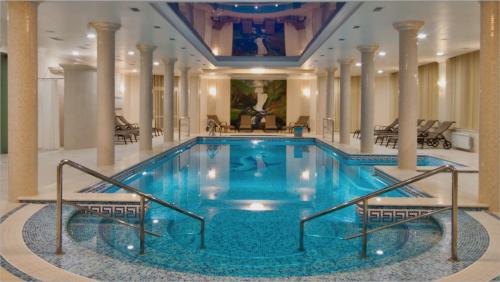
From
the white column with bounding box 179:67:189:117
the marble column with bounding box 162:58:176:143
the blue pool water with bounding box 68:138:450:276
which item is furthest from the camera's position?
the white column with bounding box 179:67:189:117

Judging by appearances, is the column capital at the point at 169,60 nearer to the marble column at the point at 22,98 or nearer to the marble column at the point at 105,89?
the marble column at the point at 105,89

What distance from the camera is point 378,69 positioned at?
21.1 meters

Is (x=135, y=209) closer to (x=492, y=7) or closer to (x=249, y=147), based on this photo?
(x=492, y=7)

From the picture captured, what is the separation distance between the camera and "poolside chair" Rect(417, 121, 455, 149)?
1582 centimetres

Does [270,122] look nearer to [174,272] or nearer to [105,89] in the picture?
[105,89]

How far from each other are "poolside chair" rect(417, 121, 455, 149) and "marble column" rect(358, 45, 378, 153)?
9.43ft

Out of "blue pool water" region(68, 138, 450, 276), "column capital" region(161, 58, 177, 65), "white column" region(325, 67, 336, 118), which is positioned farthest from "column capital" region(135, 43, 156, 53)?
"white column" region(325, 67, 336, 118)

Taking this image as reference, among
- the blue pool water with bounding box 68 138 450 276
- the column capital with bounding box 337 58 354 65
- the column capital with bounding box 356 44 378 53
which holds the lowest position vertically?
the blue pool water with bounding box 68 138 450 276

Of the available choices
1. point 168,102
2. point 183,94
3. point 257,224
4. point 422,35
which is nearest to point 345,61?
point 422,35

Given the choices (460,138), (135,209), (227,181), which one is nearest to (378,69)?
(460,138)

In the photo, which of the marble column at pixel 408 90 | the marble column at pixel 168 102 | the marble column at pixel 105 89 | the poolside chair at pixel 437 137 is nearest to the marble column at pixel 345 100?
the poolside chair at pixel 437 137

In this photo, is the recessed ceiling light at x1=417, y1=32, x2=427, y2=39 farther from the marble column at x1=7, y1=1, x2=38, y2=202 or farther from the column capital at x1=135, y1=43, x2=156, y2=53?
the marble column at x1=7, y1=1, x2=38, y2=202

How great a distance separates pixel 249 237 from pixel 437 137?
12283 millimetres

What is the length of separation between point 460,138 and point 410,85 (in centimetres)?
643
